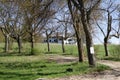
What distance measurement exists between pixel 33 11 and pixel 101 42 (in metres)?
24.9

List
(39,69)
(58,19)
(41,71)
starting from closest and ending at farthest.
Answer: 1. (41,71)
2. (39,69)
3. (58,19)

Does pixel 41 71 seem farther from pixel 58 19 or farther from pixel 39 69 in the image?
pixel 58 19

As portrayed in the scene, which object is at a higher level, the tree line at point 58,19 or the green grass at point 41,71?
the tree line at point 58,19

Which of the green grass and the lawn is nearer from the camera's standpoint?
the green grass

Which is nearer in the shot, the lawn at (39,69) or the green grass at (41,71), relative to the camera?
the green grass at (41,71)

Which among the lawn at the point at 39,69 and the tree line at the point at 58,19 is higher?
the tree line at the point at 58,19

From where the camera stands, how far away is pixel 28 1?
77.7ft

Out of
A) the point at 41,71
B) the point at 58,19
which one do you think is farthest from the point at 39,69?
the point at 58,19

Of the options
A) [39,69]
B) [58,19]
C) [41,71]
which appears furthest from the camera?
[58,19]

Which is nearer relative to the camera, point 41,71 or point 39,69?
point 41,71

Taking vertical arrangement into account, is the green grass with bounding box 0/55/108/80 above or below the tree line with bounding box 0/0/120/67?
below

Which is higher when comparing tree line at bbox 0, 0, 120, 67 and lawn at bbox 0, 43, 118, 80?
tree line at bbox 0, 0, 120, 67

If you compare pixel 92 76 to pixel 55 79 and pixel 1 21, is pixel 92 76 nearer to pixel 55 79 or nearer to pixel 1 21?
pixel 55 79

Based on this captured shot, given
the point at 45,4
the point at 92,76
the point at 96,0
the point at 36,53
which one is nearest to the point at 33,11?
the point at 45,4
